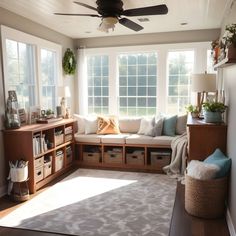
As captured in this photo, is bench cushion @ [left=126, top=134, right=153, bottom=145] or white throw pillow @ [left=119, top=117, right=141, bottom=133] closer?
bench cushion @ [left=126, top=134, right=153, bottom=145]

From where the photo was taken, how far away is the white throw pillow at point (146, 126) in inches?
199

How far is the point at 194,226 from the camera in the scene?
281 centimetres

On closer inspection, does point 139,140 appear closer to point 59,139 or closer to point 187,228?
point 59,139

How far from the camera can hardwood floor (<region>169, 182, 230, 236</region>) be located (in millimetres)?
2674

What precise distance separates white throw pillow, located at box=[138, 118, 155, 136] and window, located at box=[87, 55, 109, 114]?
1.05m

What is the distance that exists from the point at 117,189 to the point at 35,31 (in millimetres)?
2989

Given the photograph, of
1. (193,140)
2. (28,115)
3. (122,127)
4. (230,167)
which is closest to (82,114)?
(122,127)

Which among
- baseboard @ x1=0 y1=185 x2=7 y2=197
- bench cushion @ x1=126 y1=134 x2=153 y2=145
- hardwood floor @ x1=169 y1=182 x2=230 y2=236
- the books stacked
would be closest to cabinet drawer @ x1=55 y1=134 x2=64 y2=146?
the books stacked

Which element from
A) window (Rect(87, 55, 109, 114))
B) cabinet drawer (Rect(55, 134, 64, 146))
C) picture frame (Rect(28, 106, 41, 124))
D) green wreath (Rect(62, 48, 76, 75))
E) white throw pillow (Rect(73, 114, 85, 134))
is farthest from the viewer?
window (Rect(87, 55, 109, 114))

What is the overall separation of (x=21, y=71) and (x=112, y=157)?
7.52 feet

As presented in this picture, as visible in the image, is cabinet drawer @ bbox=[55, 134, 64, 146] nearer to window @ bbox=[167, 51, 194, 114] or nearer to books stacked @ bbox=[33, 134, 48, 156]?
books stacked @ bbox=[33, 134, 48, 156]

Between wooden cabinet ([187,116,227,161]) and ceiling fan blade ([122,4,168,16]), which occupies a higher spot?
ceiling fan blade ([122,4,168,16])

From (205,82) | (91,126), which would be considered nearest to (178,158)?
(205,82)

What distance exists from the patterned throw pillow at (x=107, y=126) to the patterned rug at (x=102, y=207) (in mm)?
1082
